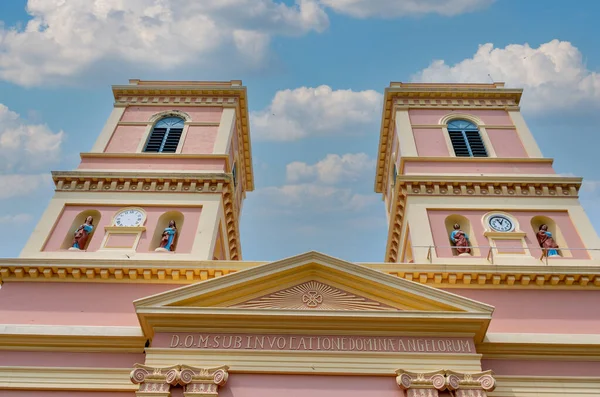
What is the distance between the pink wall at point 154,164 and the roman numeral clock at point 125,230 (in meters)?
2.78

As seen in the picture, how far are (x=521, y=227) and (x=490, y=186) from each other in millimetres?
2130

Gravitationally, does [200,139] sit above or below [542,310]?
above

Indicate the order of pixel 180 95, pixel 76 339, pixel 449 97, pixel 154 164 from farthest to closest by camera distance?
pixel 180 95 → pixel 449 97 → pixel 154 164 → pixel 76 339

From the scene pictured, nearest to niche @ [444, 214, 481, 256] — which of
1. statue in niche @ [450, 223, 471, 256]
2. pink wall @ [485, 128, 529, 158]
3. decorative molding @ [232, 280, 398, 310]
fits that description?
statue in niche @ [450, 223, 471, 256]

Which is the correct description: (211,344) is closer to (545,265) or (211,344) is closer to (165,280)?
(165,280)

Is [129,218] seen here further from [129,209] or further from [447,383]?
[447,383]

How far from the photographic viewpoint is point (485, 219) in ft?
69.2

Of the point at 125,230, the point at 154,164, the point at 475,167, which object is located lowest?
the point at 125,230

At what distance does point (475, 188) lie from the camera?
22.1 m

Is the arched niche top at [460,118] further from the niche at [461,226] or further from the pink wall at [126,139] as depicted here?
the pink wall at [126,139]

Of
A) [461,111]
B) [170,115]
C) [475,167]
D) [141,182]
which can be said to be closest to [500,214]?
[475,167]

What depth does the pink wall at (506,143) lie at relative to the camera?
960 inches

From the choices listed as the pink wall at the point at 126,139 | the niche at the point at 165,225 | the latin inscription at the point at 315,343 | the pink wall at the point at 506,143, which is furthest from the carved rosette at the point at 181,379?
the pink wall at the point at 506,143

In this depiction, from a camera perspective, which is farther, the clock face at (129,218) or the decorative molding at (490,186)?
the decorative molding at (490,186)
